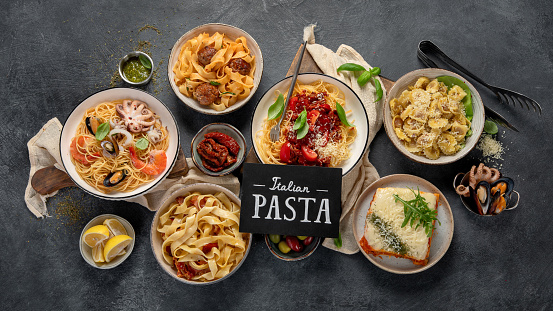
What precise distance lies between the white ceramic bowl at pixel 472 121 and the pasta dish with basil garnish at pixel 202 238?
2.19 m

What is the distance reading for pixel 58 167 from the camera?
4820 millimetres

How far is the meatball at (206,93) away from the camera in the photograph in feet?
14.9

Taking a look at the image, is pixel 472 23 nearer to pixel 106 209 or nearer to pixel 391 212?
pixel 391 212

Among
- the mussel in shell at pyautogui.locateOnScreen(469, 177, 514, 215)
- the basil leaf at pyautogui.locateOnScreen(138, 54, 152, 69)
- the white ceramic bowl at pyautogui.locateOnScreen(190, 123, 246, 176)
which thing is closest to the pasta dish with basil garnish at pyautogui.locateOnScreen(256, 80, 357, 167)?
the white ceramic bowl at pyautogui.locateOnScreen(190, 123, 246, 176)

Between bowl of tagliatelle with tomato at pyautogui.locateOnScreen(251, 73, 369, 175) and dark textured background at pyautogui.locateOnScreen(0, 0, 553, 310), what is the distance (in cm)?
55

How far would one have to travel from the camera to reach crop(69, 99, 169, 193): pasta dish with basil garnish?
175 inches

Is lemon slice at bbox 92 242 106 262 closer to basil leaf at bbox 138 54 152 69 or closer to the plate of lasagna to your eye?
basil leaf at bbox 138 54 152 69

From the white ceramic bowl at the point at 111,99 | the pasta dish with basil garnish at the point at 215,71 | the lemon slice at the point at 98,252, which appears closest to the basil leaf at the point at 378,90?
the pasta dish with basil garnish at the point at 215,71

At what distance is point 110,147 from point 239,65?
1864 millimetres

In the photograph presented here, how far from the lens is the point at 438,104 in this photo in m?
4.50

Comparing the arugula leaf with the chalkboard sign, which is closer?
the chalkboard sign

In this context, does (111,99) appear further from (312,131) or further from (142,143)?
(312,131)

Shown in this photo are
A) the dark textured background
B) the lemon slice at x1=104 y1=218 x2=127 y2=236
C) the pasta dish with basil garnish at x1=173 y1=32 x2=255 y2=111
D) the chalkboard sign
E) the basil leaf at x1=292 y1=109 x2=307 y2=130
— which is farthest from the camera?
the dark textured background

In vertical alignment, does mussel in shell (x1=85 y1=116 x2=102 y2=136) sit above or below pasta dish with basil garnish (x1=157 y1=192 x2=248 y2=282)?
above
